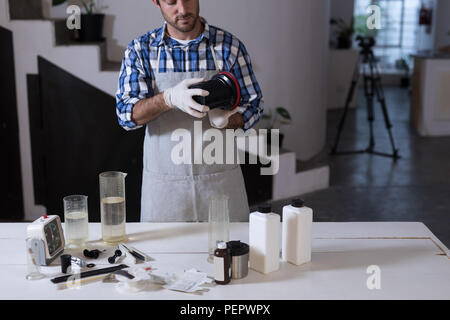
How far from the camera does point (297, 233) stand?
153 centimetres

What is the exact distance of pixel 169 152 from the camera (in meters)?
2.14

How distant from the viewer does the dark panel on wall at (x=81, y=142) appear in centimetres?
351

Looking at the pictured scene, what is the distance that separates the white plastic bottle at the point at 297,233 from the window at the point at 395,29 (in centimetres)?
996

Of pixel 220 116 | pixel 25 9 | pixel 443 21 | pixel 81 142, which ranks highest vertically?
pixel 443 21

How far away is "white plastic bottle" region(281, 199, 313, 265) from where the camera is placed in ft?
4.98

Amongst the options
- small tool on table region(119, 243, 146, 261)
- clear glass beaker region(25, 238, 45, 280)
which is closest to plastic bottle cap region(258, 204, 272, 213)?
small tool on table region(119, 243, 146, 261)

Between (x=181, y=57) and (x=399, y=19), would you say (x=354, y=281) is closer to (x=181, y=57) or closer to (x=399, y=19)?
(x=181, y=57)

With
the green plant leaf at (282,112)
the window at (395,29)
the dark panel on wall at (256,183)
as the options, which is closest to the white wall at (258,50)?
the green plant leaf at (282,112)

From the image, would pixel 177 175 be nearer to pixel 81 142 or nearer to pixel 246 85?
pixel 246 85

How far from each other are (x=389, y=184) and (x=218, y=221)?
10.9 ft

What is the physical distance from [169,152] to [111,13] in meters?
2.00

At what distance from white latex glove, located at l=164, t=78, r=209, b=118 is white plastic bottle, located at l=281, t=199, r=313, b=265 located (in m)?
0.47

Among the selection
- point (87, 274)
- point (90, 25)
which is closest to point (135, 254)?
point (87, 274)
